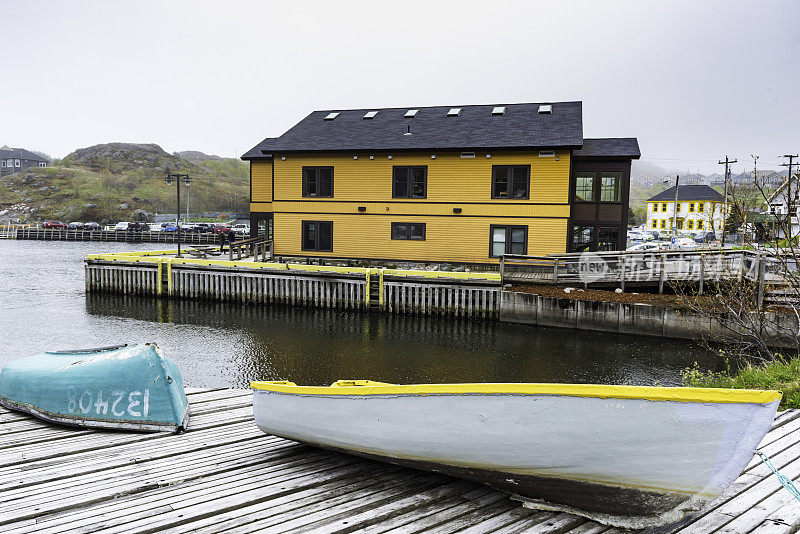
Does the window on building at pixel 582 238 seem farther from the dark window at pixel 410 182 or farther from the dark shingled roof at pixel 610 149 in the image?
the dark window at pixel 410 182

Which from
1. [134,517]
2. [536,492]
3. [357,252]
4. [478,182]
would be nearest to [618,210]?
[478,182]

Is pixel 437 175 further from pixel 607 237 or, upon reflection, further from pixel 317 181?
pixel 607 237

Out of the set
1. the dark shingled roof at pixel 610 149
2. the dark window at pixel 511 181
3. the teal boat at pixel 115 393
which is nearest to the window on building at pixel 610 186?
the dark shingled roof at pixel 610 149

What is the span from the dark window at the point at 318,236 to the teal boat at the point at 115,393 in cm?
1972

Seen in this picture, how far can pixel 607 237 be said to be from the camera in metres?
23.9

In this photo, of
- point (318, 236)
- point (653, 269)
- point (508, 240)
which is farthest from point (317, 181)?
point (653, 269)

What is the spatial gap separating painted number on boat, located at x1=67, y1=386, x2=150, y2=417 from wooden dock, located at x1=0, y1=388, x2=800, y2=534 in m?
0.36

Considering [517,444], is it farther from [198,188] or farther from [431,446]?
[198,188]

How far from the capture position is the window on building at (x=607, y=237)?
78.0 feet

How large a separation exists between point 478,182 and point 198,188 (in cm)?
10979

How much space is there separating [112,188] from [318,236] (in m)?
104

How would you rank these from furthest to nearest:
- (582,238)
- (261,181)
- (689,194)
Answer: (689,194) < (261,181) < (582,238)

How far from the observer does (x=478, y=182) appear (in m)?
24.0

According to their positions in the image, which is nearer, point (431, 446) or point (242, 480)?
point (431, 446)
